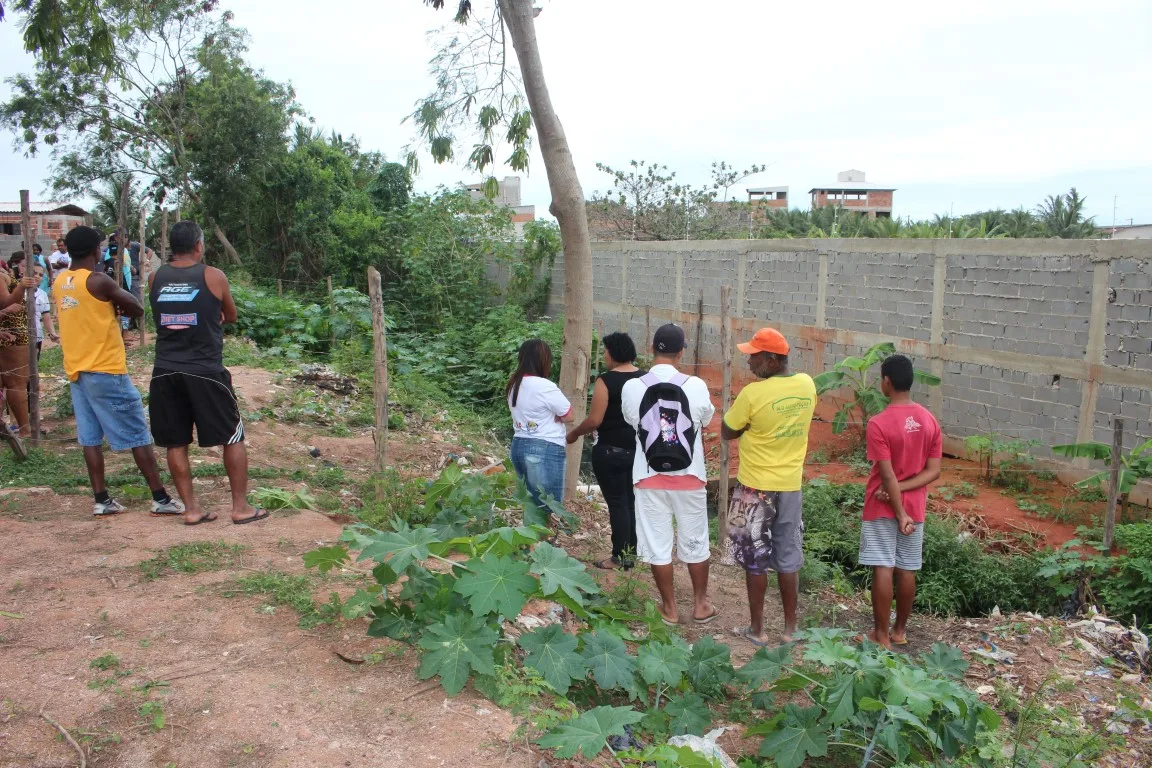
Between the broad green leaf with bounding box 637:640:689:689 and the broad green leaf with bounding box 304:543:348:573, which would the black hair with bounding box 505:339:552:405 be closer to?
the broad green leaf with bounding box 304:543:348:573

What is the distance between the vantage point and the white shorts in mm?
4633

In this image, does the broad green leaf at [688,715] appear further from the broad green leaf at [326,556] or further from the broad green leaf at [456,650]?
the broad green leaf at [326,556]

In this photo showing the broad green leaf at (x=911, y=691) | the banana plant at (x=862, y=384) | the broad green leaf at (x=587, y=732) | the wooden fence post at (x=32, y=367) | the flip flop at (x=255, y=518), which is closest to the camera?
the broad green leaf at (x=587, y=732)

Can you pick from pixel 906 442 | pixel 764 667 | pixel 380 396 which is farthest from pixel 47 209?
pixel 764 667

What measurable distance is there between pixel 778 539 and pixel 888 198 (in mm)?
50236

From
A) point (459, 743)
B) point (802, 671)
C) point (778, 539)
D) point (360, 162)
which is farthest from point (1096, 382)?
point (360, 162)

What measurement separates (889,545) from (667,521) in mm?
1223

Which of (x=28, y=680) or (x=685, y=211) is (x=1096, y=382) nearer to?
(x=28, y=680)

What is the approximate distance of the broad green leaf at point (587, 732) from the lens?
9.47ft

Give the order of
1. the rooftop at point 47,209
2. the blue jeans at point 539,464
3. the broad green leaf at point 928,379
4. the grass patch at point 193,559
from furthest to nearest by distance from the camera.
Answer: the rooftop at point 47,209 → the broad green leaf at point 928,379 → the blue jeans at point 539,464 → the grass patch at point 193,559

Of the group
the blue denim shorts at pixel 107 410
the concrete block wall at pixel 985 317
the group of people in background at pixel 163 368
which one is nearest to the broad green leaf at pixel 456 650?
the group of people in background at pixel 163 368

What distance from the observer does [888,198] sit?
50.4m

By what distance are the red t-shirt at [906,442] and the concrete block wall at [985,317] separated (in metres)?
4.23

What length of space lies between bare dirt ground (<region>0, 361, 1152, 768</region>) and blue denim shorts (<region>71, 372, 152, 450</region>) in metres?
0.48
